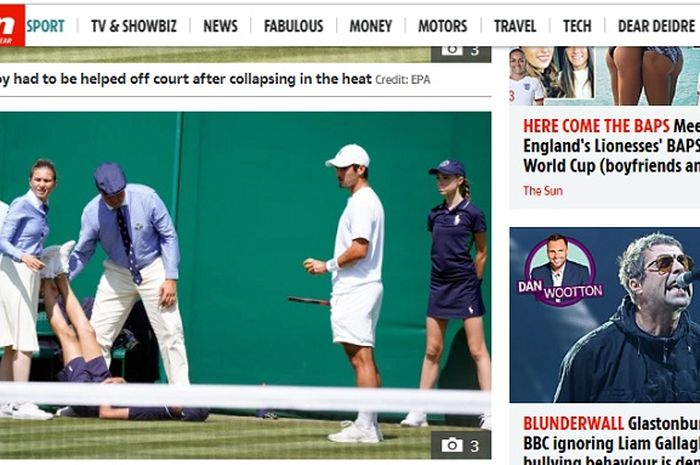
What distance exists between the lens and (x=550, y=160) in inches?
215

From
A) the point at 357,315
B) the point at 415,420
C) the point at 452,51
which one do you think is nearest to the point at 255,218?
the point at 357,315

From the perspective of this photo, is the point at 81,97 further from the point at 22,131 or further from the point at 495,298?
the point at 495,298

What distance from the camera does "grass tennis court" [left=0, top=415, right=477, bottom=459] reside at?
5.66m

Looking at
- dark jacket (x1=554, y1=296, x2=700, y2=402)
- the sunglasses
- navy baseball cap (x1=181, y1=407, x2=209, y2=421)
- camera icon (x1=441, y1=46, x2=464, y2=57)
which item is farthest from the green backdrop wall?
the sunglasses

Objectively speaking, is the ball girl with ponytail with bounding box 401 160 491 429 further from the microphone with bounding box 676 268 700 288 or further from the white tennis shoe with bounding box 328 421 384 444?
the microphone with bounding box 676 268 700 288

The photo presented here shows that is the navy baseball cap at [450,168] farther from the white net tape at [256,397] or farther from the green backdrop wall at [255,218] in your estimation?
the white net tape at [256,397]

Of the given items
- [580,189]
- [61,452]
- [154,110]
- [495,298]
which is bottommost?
[61,452]

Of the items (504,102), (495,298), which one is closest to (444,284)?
(495,298)

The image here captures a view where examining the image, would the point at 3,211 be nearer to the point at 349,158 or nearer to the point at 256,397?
the point at 256,397

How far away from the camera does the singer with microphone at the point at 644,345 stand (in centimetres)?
551

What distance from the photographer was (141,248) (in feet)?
20.0

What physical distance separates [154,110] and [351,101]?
33.6 inches

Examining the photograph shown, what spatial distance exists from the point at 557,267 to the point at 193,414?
1.79 meters

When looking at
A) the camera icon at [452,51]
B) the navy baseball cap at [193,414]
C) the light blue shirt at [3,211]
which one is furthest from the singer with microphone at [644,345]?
the light blue shirt at [3,211]
